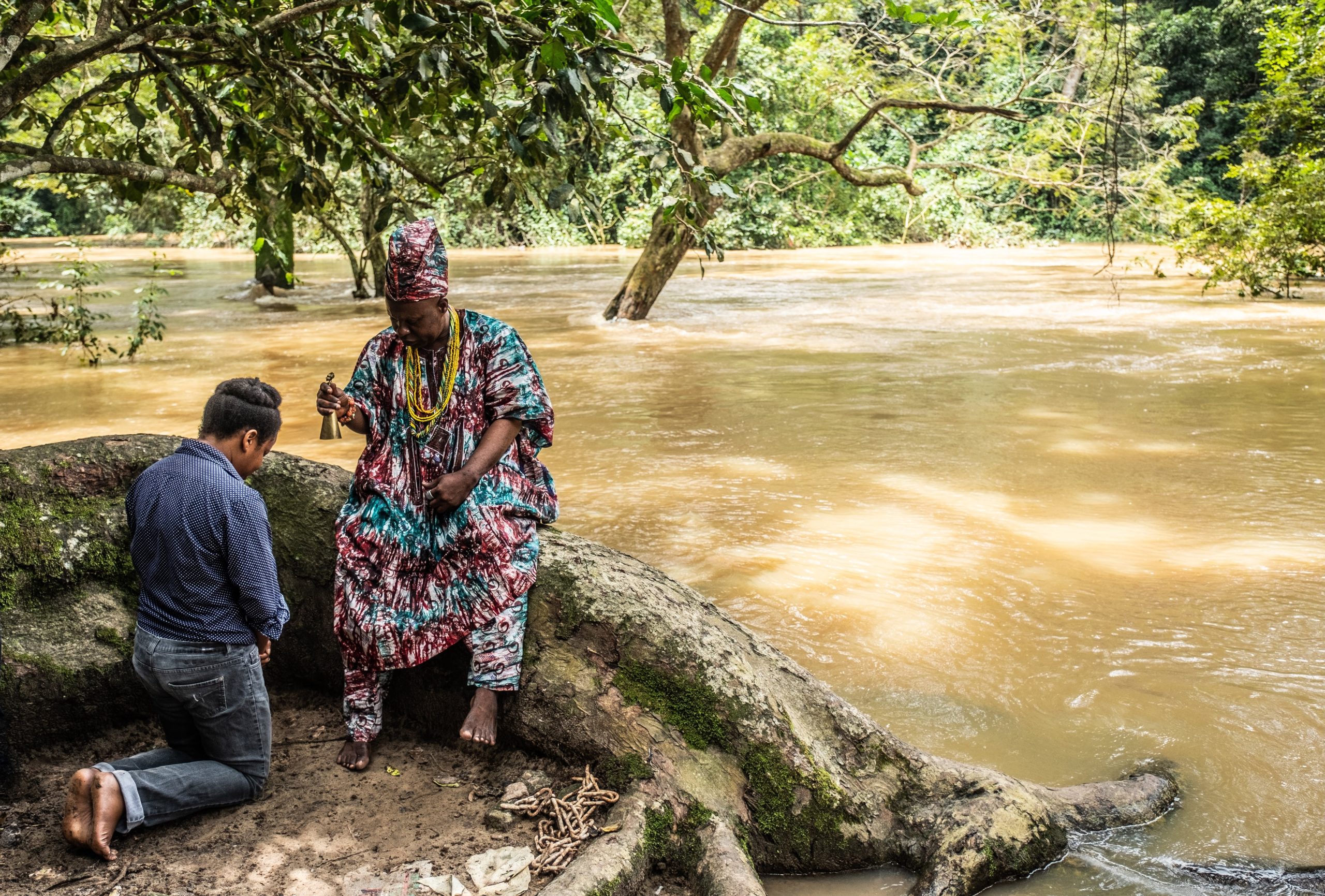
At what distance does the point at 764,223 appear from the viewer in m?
34.1

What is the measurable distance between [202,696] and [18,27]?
2548mm

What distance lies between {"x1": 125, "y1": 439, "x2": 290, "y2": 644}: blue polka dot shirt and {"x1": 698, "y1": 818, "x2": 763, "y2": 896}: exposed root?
1331mm

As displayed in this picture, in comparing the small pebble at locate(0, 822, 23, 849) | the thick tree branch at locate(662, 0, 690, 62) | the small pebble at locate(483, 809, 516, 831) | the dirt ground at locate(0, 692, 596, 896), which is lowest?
the small pebble at locate(0, 822, 23, 849)

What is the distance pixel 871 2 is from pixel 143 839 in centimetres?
837

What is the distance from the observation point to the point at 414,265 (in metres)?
3.15

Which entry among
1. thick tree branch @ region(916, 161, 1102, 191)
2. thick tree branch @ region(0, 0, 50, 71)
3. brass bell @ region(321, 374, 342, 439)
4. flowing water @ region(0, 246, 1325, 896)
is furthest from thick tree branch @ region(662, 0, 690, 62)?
brass bell @ region(321, 374, 342, 439)

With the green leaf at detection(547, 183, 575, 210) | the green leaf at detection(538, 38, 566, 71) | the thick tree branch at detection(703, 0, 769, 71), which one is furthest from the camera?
the thick tree branch at detection(703, 0, 769, 71)

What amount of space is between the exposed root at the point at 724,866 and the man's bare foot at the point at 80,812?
159 cm

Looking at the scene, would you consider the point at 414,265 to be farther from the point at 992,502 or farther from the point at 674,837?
the point at 992,502

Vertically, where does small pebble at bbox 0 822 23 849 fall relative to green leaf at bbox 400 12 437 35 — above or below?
below

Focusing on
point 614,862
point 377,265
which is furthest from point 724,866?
point 377,265

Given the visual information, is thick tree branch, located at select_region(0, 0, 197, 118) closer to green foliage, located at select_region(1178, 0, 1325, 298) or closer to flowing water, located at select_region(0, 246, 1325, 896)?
flowing water, located at select_region(0, 246, 1325, 896)

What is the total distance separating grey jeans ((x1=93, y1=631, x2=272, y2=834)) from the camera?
9.58 feet

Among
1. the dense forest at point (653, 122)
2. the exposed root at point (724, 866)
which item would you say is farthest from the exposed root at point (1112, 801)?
the dense forest at point (653, 122)
